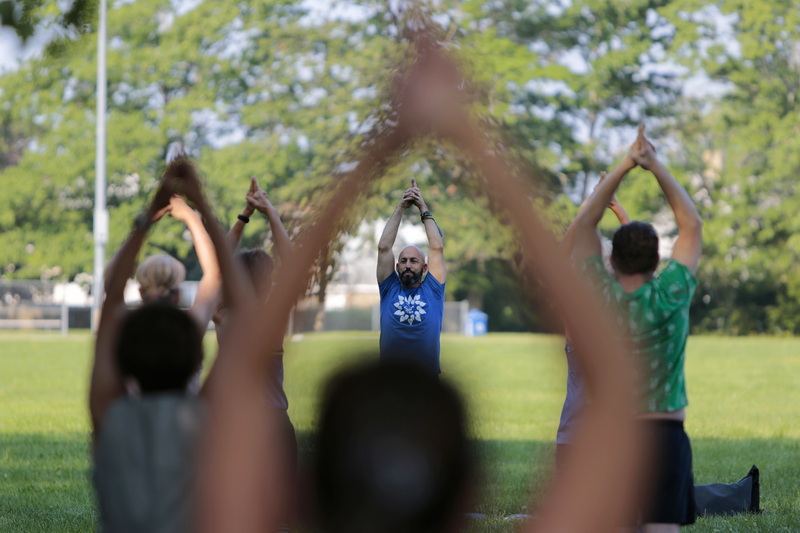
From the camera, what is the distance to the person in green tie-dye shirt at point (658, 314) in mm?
3602

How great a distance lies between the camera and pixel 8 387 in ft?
54.0

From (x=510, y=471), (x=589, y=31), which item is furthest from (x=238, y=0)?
(x=510, y=471)

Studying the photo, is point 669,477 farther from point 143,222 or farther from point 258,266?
point 143,222

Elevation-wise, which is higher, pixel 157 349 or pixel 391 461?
pixel 157 349

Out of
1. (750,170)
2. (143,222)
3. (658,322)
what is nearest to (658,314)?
(658,322)

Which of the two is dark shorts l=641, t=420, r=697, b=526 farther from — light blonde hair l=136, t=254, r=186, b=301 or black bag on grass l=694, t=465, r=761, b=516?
black bag on grass l=694, t=465, r=761, b=516

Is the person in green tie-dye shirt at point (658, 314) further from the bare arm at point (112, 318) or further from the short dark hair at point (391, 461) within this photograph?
the bare arm at point (112, 318)

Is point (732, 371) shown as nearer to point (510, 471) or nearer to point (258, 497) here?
point (510, 471)

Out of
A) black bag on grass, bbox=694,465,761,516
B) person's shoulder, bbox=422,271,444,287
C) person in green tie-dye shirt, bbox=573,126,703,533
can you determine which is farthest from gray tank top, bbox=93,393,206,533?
black bag on grass, bbox=694,465,761,516

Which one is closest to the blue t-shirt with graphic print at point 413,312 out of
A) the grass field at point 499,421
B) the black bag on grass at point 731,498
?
the grass field at point 499,421

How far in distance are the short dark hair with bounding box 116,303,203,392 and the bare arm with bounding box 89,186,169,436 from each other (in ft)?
0.31

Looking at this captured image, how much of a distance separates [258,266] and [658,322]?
139cm

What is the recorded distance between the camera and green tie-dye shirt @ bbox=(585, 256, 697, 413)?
143 inches

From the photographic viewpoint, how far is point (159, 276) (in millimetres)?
3941
